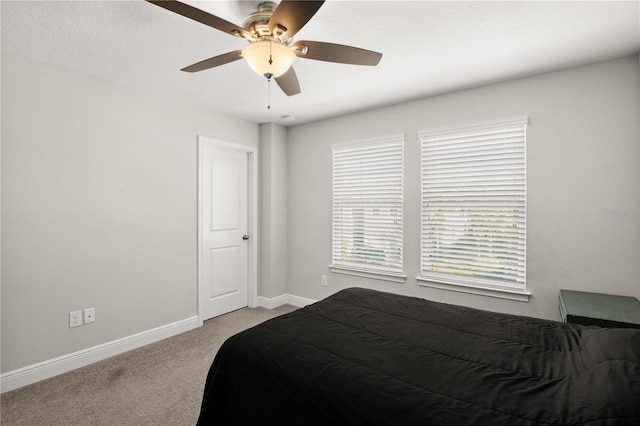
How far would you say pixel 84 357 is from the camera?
276cm

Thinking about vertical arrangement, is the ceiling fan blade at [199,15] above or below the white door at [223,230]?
above

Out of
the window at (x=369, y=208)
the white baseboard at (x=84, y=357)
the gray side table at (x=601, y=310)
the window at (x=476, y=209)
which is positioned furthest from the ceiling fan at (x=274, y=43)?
the white baseboard at (x=84, y=357)

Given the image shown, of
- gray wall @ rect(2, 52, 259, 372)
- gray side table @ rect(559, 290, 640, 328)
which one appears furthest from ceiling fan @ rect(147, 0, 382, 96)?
gray side table @ rect(559, 290, 640, 328)

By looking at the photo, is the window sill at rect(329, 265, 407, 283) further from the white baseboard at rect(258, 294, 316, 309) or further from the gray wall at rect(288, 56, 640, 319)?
the white baseboard at rect(258, 294, 316, 309)

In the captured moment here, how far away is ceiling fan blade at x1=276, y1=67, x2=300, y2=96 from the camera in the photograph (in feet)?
6.62

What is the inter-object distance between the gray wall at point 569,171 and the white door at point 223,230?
223 cm

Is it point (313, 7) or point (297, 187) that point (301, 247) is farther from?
point (313, 7)

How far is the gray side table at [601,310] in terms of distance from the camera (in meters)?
2.03

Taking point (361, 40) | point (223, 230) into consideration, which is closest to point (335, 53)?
point (361, 40)

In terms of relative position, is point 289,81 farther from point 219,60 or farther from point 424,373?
point 424,373

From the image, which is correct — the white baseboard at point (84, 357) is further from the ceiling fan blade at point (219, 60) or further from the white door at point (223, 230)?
the ceiling fan blade at point (219, 60)

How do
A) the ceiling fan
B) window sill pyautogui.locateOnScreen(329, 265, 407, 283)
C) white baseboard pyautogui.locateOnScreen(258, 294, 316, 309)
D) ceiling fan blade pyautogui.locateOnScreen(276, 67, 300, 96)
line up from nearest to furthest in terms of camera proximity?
the ceiling fan
ceiling fan blade pyautogui.locateOnScreen(276, 67, 300, 96)
window sill pyautogui.locateOnScreen(329, 265, 407, 283)
white baseboard pyautogui.locateOnScreen(258, 294, 316, 309)

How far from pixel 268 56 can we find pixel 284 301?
3551 mm

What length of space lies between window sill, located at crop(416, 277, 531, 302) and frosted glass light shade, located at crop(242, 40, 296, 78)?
8.51 ft
